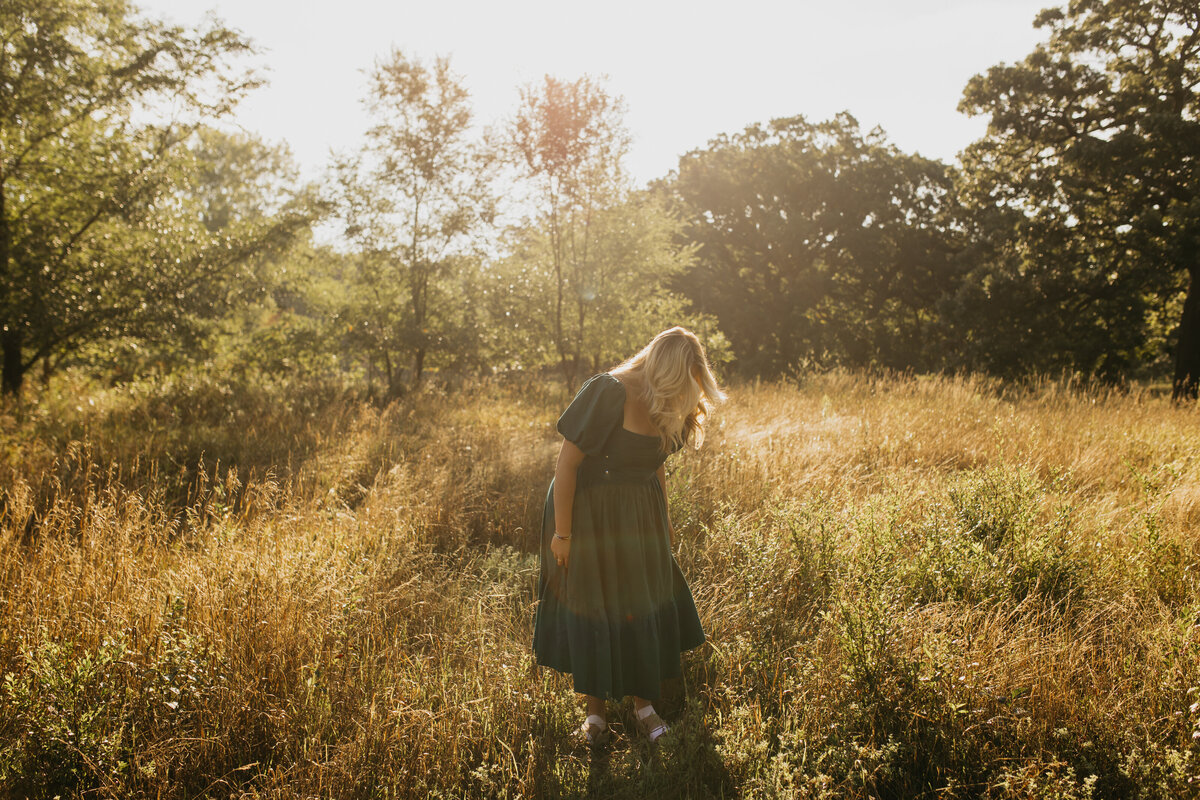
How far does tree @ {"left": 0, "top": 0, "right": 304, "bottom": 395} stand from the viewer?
840cm

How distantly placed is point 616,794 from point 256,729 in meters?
1.63

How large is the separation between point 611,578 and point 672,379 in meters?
1.01

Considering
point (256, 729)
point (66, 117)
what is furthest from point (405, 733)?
point (66, 117)

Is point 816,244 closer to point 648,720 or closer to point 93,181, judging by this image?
point 93,181

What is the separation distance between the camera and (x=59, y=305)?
8.48 meters

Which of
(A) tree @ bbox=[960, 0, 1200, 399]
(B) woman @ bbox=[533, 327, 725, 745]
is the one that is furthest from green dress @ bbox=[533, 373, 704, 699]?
(A) tree @ bbox=[960, 0, 1200, 399]

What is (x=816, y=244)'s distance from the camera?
2516 cm

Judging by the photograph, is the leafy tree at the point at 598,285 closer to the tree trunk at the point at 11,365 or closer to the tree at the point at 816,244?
the tree trunk at the point at 11,365

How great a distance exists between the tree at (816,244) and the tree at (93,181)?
57.2 feet

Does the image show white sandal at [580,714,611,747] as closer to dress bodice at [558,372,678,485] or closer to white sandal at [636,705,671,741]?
white sandal at [636,705,671,741]

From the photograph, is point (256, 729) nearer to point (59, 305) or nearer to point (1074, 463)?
point (1074, 463)

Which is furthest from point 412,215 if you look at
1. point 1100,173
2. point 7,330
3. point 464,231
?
point 1100,173

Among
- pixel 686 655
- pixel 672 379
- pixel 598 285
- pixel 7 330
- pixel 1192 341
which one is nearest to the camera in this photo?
pixel 672 379

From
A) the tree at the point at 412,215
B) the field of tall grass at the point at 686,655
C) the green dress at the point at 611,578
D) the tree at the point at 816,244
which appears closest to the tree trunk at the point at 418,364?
the tree at the point at 412,215
